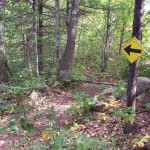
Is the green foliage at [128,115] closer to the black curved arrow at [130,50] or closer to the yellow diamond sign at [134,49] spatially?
the yellow diamond sign at [134,49]

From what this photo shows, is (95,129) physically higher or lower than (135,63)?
lower

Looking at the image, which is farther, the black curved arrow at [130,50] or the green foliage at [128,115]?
the green foliage at [128,115]

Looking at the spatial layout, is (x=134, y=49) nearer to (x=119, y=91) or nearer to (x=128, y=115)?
(x=128, y=115)

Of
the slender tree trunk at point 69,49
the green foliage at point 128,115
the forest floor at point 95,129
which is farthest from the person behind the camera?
the slender tree trunk at point 69,49

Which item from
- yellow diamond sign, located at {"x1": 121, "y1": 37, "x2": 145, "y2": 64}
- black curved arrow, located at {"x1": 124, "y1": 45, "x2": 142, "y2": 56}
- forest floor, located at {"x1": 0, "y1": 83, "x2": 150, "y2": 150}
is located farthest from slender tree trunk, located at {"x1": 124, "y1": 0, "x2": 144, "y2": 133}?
forest floor, located at {"x1": 0, "y1": 83, "x2": 150, "y2": 150}

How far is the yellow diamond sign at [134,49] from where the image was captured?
479 centimetres

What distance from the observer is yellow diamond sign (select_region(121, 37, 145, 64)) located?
479cm

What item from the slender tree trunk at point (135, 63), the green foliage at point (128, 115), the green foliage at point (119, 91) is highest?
the slender tree trunk at point (135, 63)

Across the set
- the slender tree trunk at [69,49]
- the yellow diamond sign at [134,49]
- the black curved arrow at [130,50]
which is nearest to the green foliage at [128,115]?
the yellow diamond sign at [134,49]

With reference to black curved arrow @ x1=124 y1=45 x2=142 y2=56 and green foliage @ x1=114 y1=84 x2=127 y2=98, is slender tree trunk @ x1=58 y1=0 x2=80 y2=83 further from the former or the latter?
black curved arrow @ x1=124 y1=45 x2=142 y2=56

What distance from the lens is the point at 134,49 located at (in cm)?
488

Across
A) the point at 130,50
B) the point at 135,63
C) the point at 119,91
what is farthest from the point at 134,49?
the point at 119,91

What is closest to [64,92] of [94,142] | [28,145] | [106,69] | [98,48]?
[28,145]

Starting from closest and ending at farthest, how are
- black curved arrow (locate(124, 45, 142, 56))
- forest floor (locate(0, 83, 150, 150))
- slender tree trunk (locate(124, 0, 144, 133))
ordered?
1. slender tree trunk (locate(124, 0, 144, 133))
2. black curved arrow (locate(124, 45, 142, 56))
3. forest floor (locate(0, 83, 150, 150))
